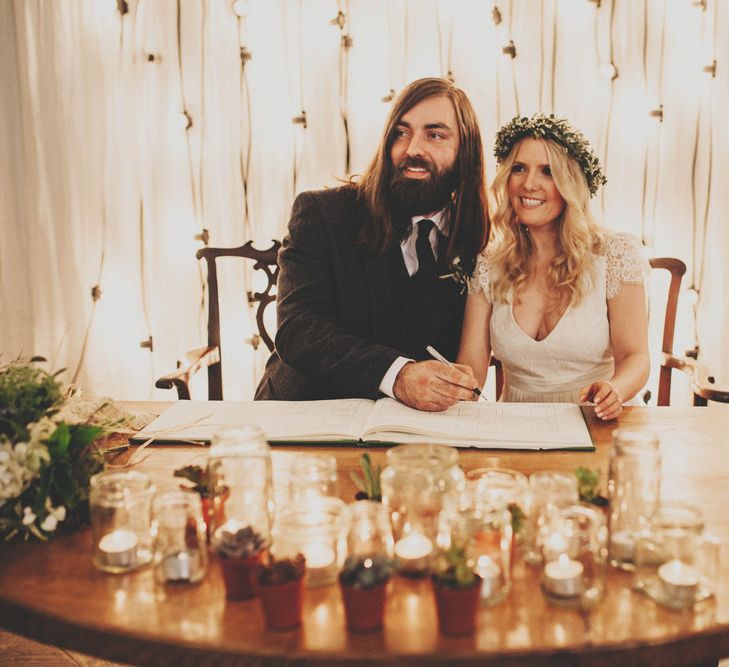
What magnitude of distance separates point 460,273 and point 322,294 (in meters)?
0.42

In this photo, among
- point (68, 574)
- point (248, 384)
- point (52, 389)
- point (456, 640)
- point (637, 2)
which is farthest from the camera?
point (248, 384)

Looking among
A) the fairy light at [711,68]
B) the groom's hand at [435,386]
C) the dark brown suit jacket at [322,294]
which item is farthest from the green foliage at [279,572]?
the fairy light at [711,68]

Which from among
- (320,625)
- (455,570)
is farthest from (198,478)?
(455,570)

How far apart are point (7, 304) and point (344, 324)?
5.74 ft

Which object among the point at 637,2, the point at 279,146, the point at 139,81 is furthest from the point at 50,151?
the point at 637,2

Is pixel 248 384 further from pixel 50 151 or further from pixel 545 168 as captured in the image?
pixel 545 168

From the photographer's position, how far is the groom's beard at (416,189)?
2.15m

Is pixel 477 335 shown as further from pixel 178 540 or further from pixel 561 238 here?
pixel 178 540

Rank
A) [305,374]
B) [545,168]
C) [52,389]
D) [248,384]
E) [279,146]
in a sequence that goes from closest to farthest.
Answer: [52,389]
[305,374]
[545,168]
[279,146]
[248,384]

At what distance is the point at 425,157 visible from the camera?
85.1 inches

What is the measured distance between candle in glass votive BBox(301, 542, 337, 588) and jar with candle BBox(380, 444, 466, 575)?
84mm

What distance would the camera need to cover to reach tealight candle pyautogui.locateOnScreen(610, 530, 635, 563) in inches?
34.9

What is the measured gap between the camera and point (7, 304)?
3006mm

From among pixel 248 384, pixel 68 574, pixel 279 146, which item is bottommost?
pixel 248 384
